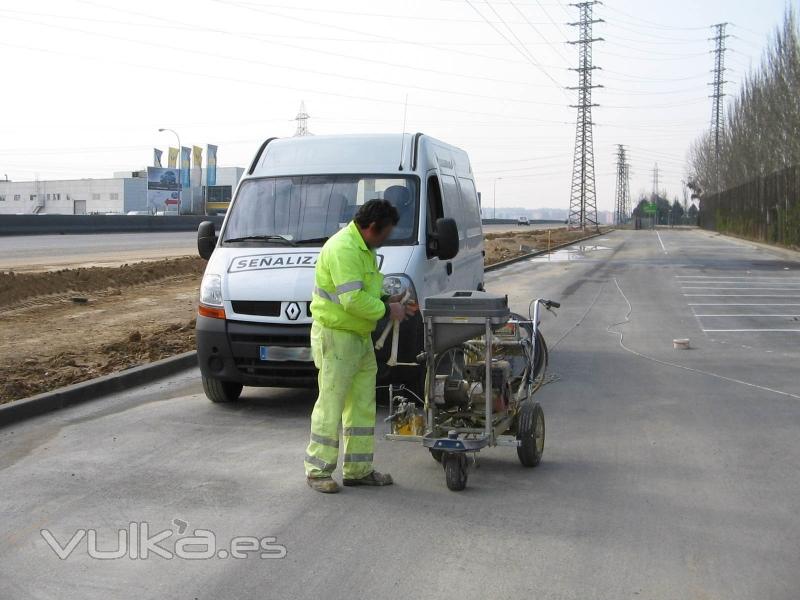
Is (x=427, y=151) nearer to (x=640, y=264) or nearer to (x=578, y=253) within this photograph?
(x=640, y=264)

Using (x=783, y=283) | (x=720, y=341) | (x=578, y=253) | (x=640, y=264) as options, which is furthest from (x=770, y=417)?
(x=578, y=253)

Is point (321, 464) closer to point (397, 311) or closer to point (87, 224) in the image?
point (397, 311)

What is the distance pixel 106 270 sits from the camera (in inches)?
809

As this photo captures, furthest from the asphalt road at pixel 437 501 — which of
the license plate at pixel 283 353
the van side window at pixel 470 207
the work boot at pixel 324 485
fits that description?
the van side window at pixel 470 207

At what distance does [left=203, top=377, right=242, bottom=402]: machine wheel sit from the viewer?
855 cm

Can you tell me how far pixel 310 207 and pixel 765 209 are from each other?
55.8 metres

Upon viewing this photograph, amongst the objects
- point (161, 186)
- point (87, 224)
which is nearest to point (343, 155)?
point (87, 224)

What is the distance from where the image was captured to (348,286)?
18.9ft

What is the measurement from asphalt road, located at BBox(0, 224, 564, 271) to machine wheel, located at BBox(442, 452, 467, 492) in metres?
18.4

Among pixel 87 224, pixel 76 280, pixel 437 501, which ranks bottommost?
pixel 437 501

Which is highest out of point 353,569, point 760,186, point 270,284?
point 760,186

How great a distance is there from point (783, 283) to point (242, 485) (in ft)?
67.7

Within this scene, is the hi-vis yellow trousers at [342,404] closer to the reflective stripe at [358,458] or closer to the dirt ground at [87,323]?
the reflective stripe at [358,458]

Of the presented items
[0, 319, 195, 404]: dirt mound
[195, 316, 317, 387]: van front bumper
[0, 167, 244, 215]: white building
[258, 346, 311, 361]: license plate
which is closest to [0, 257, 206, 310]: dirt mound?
[0, 319, 195, 404]: dirt mound
